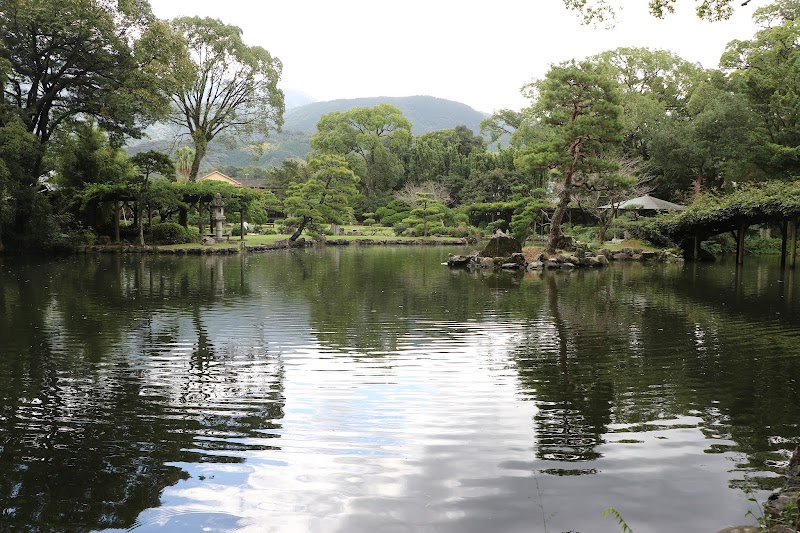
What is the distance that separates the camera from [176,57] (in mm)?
25766

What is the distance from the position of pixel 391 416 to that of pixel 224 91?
35.7 m

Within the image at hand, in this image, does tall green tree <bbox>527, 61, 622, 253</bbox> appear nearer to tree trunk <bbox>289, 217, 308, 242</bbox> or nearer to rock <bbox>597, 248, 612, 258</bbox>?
rock <bbox>597, 248, 612, 258</bbox>

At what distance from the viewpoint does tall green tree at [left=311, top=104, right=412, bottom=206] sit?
57.0 meters

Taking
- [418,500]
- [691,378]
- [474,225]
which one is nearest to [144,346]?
[418,500]

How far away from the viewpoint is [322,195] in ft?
116

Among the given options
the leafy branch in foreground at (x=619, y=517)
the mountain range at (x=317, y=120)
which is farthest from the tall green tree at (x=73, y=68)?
the mountain range at (x=317, y=120)

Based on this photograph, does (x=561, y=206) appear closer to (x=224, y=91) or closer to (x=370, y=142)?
(x=224, y=91)

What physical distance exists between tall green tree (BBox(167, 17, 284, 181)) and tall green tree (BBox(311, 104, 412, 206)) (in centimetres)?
1593

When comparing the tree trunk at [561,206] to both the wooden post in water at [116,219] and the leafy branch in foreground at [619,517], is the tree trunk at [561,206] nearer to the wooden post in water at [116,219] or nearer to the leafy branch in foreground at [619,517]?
the wooden post in water at [116,219]

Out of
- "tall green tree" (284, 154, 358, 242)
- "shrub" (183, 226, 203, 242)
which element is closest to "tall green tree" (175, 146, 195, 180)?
"tall green tree" (284, 154, 358, 242)

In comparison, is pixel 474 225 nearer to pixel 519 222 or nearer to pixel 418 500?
pixel 519 222

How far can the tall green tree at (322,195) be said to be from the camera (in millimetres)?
34188

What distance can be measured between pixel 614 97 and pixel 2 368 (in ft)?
67.1

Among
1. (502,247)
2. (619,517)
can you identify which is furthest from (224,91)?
(619,517)
